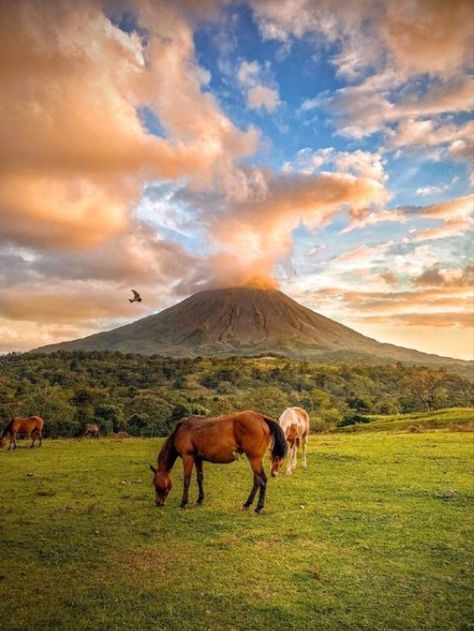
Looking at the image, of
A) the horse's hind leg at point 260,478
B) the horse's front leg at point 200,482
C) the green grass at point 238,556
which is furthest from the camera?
the horse's front leg at point 200,482

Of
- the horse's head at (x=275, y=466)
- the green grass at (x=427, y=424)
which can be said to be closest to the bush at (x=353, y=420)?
the green grass at (x=427, y=424)

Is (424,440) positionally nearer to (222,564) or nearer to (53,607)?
(222,564)

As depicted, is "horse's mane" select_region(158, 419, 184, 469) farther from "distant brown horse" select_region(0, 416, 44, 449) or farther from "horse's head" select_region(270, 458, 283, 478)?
"distant brown horse" select_region(0, 416, 44, 449)

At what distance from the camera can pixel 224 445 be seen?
31.3ft

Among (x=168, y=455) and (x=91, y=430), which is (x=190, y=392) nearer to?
(x=91, y=430)

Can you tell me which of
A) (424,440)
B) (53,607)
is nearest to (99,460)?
(53,607)

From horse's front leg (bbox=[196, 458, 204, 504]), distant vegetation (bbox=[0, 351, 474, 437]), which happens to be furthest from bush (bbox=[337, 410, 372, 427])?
horse's front leg (bbox=[196, 458, 204, 504])

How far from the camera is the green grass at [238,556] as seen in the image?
17.5 ft

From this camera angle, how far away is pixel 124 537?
763 centimetres

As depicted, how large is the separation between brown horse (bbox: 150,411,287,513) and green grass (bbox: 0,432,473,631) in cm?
48

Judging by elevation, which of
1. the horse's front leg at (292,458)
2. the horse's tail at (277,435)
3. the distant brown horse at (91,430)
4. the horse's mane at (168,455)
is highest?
the horse's tail at (277,435)

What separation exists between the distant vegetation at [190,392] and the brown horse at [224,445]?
29.1 metres

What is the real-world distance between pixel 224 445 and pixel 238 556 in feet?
9.39

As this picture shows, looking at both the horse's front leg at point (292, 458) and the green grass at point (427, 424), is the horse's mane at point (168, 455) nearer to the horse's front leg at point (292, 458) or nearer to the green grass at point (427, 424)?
the horse's front leg at point (292, 458)
